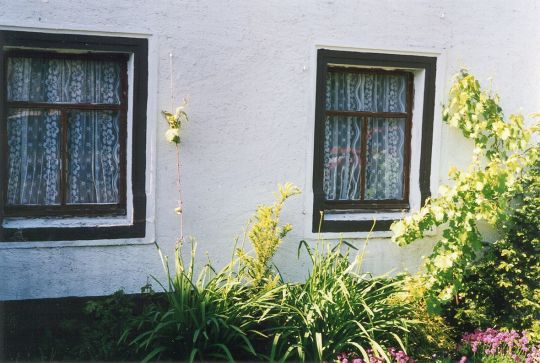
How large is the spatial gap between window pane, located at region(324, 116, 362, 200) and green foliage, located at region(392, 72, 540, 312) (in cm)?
69

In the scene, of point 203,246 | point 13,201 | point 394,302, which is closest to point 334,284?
point 394,302

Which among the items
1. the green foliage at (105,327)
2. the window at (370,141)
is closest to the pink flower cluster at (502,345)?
the window at (370,141)

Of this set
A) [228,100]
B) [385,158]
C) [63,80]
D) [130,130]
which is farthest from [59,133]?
[385,158]

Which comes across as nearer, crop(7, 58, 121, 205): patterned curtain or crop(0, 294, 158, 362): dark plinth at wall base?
crop(0, 294, 158, 362): dark plinth at wall base

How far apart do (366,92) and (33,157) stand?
308 centimetres

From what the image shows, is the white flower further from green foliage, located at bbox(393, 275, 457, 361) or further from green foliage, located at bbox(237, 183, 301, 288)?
green foliage, located at bbox(393, 275, 457, 361)

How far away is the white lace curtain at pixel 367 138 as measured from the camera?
6.32 meters

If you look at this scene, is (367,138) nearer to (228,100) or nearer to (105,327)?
(228,100)

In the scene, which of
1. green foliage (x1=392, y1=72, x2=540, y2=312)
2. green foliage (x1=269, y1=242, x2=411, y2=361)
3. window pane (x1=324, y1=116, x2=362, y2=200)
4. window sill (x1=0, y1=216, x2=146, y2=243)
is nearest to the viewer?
green foliage (x1=269, y1=242, x2=411, y2=361)

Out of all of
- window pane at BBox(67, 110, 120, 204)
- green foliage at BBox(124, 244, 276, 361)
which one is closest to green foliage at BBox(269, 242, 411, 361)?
green foliage at BBox(124, 244, 276, 361)

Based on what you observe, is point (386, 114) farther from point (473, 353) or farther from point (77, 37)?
point (77, 37)

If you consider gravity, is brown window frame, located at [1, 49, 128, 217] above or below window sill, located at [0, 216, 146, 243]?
above

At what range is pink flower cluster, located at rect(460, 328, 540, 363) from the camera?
5.47m

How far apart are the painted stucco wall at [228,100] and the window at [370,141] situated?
0.13 meters
